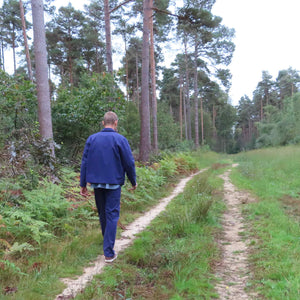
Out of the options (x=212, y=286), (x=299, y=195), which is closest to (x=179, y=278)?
(x=212, y=286)

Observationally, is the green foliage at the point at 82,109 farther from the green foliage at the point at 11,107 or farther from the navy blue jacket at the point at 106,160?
the navy blue jacket at the point at 106,160

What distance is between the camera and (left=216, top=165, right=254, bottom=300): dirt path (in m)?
2.79

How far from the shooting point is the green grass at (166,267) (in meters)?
2.68

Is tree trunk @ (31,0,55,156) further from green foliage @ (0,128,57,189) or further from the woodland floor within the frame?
the woodland floor

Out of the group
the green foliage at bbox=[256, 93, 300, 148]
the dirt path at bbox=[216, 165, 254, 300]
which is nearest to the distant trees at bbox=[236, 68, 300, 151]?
the green foliage at bbox=[256, 93, 300, 148]

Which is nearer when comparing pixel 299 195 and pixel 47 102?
pixel 47 102

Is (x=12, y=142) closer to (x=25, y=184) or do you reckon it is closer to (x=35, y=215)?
(x=25, y=184)

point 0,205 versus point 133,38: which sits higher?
point 133,38

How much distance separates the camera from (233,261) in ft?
11.8

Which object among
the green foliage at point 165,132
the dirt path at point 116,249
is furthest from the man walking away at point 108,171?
the green foliage at point 165,132

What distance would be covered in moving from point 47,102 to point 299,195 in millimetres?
7873

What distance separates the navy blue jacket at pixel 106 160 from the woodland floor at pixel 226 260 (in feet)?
3.73

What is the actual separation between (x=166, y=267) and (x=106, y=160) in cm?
155

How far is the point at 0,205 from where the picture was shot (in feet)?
13.7
